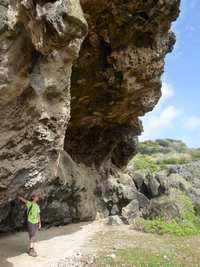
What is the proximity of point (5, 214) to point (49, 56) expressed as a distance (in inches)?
373

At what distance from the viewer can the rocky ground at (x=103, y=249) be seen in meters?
13.6

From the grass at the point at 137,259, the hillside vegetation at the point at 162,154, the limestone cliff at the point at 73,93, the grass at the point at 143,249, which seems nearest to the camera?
the limestone cliff at the point at 73,93

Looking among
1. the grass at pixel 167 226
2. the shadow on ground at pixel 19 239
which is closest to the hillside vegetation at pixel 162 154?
the grass at pixel 167 226

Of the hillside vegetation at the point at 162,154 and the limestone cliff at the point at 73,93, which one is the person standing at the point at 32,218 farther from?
the hillside vegetation at the point at 162,154

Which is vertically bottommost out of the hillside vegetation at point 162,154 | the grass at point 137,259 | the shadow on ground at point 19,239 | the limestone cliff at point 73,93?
the grass at point 137,259

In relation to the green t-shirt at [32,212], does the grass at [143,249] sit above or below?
below

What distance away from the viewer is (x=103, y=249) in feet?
49.9

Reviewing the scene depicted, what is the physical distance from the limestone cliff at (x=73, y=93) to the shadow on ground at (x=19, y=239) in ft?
2.48

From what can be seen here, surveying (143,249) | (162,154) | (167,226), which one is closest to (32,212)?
(143,249)

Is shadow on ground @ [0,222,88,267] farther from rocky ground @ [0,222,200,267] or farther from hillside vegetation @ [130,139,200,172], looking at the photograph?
hillside vegetation @ [130,139,200,172]

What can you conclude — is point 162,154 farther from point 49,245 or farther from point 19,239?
point 49,245

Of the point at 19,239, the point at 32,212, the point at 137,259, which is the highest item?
the point at 32,212

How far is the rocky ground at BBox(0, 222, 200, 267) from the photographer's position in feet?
44.6

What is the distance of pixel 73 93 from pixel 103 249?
878 cm
